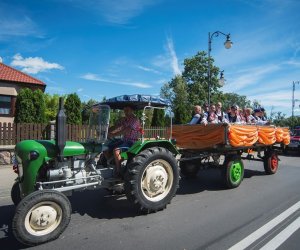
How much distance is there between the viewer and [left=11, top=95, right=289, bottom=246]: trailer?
4273 millimetres

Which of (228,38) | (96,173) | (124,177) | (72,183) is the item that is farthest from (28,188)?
(228,38)

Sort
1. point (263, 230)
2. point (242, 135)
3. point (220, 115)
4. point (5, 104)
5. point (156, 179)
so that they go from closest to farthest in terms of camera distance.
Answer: point (263, 230) → point (156, 179) → point (242, 135) → point (220, 115) → point (5, 104)

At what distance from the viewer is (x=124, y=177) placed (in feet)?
18.1

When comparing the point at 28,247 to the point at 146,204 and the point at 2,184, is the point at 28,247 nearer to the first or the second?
the point at 146,204

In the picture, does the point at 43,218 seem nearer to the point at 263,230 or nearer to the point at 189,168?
the point at 263,230

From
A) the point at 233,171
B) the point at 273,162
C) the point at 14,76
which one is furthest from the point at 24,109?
the point at 273,162

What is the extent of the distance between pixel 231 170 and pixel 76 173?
167 inches

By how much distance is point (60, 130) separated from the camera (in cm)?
464

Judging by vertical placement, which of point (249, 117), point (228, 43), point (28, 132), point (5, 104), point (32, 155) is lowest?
point (32, 155)

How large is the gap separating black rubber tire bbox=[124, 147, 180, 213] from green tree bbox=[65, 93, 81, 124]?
11918 millimetres

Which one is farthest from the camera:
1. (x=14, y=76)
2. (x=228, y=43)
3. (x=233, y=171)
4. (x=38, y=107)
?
(x=14, y=76)

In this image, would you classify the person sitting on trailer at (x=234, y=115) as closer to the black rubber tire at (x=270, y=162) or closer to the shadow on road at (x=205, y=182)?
the black rubber tire at (x=270, y=162)

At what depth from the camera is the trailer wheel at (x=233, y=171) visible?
7723mm

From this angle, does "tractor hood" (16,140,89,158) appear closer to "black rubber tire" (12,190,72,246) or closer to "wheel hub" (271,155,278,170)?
"black rubber tire" (12,190,72,246)
